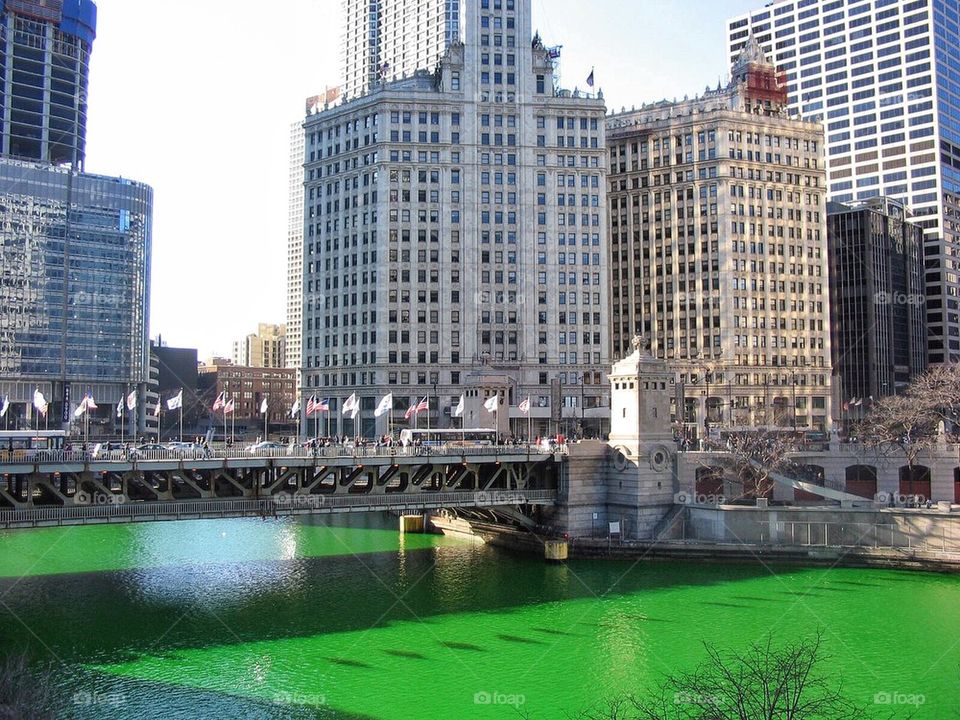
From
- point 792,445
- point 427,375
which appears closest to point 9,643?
point 792,445

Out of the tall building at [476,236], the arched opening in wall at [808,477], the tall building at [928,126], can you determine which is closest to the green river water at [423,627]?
the arched opening in wall at [808,477]

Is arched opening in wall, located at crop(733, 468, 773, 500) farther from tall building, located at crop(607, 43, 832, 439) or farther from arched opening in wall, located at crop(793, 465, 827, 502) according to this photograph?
tall building, located at crop(607, 43, 832, 439)

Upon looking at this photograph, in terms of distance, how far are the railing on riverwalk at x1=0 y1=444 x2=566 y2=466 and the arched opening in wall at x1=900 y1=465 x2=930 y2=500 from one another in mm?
33611

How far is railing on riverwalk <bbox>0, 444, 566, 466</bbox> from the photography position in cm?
5247

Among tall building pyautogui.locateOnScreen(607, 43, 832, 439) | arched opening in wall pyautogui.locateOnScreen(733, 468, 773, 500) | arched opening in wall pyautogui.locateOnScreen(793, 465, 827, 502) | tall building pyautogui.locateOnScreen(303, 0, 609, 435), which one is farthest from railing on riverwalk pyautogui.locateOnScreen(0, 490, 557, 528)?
tall building pyautogui.locateOnScreen(607, 43, 832, 439)

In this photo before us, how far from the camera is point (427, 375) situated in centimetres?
12600

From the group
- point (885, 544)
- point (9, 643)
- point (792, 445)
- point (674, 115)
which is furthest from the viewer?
point (674, 115)

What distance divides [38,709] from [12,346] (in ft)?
527

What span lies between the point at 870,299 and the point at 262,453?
147 metres

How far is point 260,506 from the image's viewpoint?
60062 mm

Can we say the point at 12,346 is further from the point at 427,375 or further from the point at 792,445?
the point at 792,445

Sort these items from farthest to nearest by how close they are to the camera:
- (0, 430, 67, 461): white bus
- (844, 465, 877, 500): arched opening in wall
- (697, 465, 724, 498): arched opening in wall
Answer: (844, 465, 877, 500): arched opening in wall
(697, 465, 724, 498): arched opening in wall
(0, 430, 67, 461): white bus

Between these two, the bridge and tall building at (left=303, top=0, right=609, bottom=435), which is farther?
tall building at (left=303, top=0, right=609, bottom=435)

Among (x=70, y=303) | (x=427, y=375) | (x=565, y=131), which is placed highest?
(x=565, y=131)
